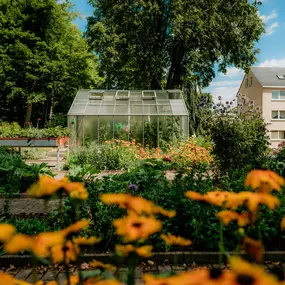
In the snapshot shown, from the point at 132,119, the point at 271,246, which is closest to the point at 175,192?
the point at 271,246

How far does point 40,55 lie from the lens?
2752 cm

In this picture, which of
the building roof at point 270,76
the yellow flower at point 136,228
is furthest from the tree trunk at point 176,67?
the yellow flower at point 136,228

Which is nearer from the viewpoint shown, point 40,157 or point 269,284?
point 269,284

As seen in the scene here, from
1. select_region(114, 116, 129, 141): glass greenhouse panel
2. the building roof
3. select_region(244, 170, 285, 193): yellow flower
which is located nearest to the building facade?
the building roof

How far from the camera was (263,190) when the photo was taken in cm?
102

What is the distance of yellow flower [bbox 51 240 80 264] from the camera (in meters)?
1.07

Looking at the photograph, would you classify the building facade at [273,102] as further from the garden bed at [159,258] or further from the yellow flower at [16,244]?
the yellow flower at [16,244]

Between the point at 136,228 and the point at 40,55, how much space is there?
1122 inches

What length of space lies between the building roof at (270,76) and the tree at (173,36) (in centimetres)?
1583

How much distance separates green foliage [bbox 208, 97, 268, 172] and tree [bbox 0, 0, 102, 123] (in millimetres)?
19871

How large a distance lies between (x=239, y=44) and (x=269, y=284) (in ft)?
68.3

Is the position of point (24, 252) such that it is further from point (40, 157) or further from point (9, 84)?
point (9, 84)

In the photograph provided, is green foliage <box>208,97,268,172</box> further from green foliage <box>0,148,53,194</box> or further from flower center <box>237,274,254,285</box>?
flower center <box>237,274,254,285</box>

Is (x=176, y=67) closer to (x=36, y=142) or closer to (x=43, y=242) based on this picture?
(x=36, y=142)
